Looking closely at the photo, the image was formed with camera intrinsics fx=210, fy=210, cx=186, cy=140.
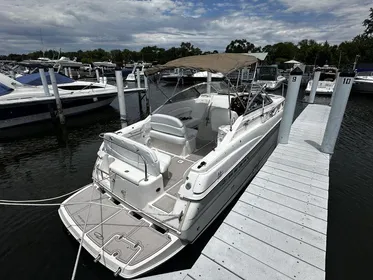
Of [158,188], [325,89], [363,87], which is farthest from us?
[363,87]

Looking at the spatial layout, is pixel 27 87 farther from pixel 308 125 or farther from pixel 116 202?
pixel 308 125

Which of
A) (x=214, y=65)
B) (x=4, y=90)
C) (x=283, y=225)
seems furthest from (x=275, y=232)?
(x=4, y=90)

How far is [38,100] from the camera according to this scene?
9797 millimetres

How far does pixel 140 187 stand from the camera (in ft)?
10.2

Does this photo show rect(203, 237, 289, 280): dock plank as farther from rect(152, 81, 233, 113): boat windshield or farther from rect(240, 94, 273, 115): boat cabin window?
rect(152, 81, 233, 113): boat windshield

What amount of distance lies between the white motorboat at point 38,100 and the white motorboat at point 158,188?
27.2ft

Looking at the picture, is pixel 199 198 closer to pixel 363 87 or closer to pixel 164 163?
pixel 164 163

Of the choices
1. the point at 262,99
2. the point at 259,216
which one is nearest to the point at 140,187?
the point at 259,216

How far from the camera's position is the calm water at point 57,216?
3.29 metres

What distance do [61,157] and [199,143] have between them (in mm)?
5115

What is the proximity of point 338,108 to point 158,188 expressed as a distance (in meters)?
4.41

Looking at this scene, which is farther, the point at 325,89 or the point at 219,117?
the point at 325,89

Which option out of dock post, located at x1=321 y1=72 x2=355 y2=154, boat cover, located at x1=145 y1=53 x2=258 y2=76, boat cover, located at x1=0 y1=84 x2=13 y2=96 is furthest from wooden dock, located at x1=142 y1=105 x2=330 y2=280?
boat cover, located at x1=0 y1=84 x2=13 y2=96

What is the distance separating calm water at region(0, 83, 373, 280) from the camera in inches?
129
